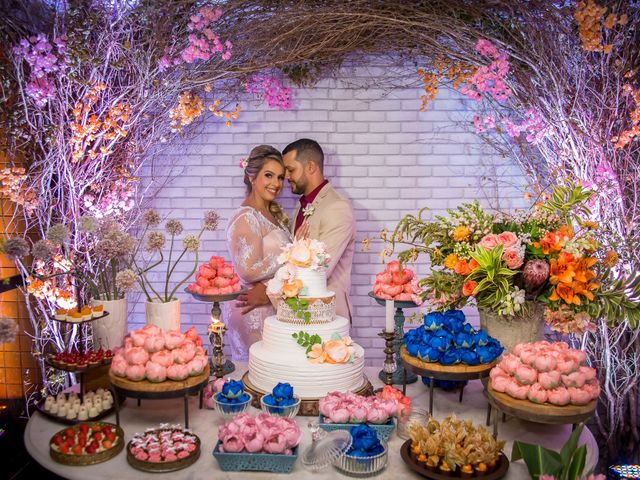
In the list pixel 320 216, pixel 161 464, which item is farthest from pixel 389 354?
pixel 320 216

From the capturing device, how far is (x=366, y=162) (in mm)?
5059

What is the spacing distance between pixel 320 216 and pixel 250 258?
2.00 ft

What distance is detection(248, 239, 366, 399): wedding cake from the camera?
9.16 feet

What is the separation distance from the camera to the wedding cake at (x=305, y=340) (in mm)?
2793

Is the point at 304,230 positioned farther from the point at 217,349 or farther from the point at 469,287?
the point at 469,287

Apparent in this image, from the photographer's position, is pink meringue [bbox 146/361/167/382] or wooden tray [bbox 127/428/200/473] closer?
wooden tray [bbox 127/428/200/473]

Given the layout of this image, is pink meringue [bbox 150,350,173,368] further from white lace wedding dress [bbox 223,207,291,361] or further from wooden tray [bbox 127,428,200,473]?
white lace wedding dress [bbox 223,207,291,361]

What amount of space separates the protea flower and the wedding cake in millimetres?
888

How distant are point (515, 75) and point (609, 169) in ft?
3.25

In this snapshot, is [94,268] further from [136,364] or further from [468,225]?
[468,225]

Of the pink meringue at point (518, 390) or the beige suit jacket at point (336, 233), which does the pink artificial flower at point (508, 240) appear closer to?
the pink meringue at point (518, 390)

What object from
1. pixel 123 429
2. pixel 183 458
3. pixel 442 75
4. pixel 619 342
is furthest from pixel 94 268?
pixel 619 342

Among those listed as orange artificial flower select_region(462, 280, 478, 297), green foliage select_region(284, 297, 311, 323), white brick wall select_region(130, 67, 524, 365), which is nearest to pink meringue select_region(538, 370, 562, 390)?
orange artificial flower select_region(462, 280, 478, 297)

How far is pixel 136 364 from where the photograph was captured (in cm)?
254
